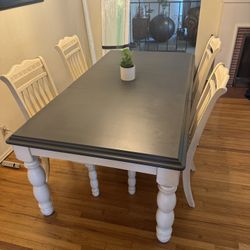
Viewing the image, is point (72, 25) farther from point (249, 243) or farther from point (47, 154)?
point (249, 243)

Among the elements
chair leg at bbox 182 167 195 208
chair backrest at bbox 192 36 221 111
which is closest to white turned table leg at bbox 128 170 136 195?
chair leg at bbox 182 167 195 208

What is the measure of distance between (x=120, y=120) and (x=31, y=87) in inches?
29.3

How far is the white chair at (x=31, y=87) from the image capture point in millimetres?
1450

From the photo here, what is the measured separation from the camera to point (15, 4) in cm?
210

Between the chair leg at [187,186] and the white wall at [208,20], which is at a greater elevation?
the white wall at [208,20]

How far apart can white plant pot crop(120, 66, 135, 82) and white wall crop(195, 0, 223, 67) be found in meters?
1.93

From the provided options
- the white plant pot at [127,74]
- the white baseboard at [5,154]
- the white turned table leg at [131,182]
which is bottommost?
the white baseboard at [5,154]

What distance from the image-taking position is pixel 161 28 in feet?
12.1

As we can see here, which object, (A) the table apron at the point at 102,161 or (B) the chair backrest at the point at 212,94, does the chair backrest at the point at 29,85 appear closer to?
(A) the table apron at the point at 102,161

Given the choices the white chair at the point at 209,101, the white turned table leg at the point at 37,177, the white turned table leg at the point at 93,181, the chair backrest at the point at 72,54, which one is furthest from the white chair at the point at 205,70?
the white turned table leg at the point at 37,177

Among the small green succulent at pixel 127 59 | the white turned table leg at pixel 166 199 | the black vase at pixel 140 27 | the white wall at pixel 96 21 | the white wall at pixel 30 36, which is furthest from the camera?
the black vase at pixel 140 27

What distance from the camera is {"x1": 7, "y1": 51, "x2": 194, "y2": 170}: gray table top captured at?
108 cm

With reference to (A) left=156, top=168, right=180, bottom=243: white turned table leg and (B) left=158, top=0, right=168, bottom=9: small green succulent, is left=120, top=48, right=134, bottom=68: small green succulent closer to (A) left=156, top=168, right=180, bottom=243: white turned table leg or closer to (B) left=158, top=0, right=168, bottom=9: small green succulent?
(A) left=156, top=168, right=180, bottom=243: white turned table leg

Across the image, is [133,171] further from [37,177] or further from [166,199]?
[37,177]
